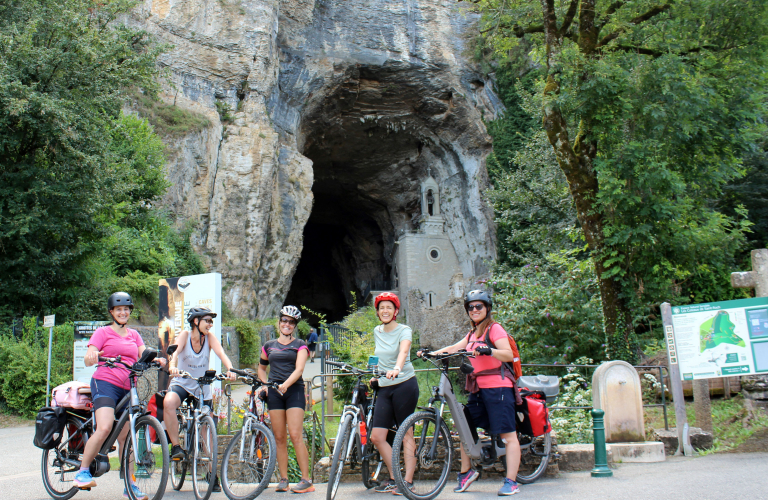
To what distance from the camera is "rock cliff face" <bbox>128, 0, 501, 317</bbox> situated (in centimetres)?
2103

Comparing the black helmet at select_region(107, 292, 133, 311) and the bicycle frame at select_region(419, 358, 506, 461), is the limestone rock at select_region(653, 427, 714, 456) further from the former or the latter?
the black helmet at select_region(107, 292, 133, 311)

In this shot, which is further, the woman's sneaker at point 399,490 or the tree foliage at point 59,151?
the tree foliage at point 59,151

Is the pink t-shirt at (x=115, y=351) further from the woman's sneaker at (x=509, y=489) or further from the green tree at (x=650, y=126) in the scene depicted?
the green tree at (x=650, y=126)

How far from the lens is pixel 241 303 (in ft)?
68.6

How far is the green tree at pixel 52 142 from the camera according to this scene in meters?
10.8

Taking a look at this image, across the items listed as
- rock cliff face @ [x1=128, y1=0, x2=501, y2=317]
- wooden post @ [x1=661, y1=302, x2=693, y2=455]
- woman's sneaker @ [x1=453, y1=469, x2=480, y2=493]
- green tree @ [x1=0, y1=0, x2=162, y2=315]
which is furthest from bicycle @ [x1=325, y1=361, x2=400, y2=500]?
rock cliff face @ [x1=128, y1=0, x2=501, y2=317]

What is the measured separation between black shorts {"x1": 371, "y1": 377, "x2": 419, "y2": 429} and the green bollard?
73.1 inches

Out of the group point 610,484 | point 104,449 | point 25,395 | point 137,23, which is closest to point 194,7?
point 137,23

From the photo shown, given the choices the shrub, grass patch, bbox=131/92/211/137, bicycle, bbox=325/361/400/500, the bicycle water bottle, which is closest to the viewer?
bicycle, bbox=325/361/400/500

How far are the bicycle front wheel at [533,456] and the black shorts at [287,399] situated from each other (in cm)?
197

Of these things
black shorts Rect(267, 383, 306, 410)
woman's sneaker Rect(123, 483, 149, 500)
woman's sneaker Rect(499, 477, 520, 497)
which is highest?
black shorts Rect(267, 383, 306, 410)

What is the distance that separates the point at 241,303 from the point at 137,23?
1137 centimetres

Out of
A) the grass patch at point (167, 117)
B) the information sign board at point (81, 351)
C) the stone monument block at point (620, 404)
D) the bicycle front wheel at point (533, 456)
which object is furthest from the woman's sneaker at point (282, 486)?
the grass patch at point (167, 117)

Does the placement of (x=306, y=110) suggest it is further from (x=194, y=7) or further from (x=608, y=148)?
(x=608, y=148)
